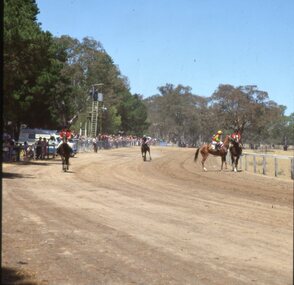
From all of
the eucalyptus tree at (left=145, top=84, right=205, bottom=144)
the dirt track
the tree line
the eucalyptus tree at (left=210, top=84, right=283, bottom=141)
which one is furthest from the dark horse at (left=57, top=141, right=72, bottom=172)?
the eucalyptus tree at (left=145, top=84, right=205, bottom=144)

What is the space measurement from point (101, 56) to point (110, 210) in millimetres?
65994

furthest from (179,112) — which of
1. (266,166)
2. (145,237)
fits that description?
(145,237)

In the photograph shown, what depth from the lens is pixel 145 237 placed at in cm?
821

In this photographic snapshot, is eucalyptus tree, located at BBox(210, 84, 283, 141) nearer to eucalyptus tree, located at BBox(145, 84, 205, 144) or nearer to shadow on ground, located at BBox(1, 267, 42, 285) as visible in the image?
eucalyptus tree, located at BBox(145, 84, 205, 144)

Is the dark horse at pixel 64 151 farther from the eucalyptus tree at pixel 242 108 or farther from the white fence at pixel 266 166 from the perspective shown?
the eucalyptus tree at pixel 242 108

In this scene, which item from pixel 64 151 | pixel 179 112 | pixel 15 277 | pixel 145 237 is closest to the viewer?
pixel 15 277

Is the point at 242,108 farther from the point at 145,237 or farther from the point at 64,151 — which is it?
the point at 145,237

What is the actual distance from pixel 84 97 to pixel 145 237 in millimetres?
68032

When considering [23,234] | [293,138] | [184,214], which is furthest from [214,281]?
[293,138]

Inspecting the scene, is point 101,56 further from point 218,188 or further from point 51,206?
point 51,206

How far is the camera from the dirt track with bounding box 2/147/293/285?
614 cm

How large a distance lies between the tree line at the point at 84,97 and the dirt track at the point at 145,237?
11.3m

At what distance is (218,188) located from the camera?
16812 millimetres

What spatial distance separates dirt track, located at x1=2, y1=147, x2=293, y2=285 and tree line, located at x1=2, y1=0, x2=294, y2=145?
445 inches
